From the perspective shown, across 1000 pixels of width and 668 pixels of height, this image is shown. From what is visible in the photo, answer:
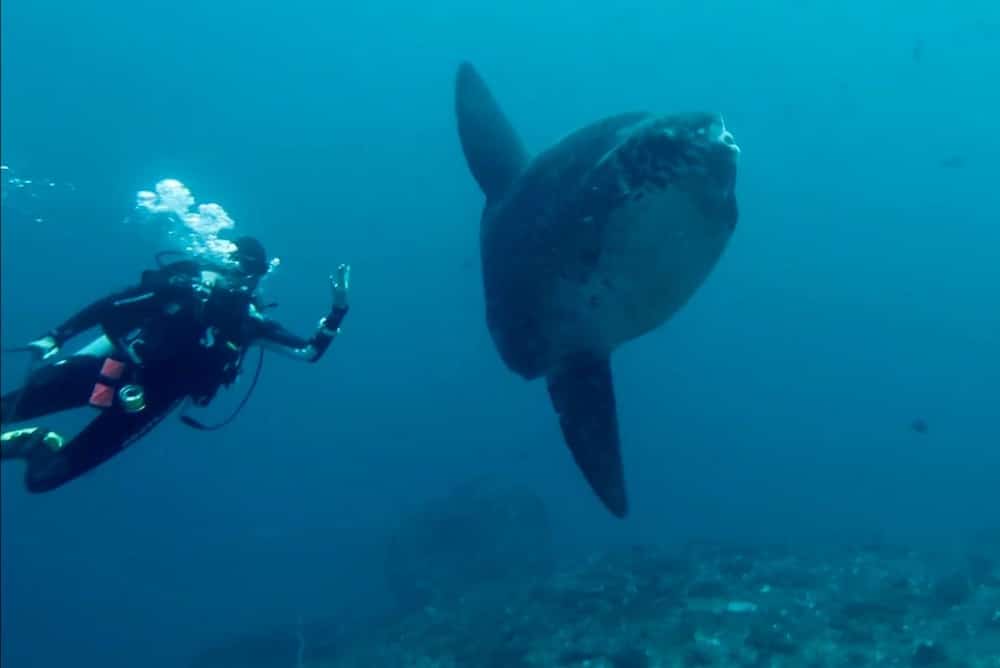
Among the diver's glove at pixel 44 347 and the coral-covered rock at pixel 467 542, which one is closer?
the diver's glove at pixel 44 347

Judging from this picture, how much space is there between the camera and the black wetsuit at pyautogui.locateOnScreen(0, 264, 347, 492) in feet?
20.6

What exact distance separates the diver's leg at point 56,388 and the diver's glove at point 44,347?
0.21 metres

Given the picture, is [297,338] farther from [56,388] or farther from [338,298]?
[56,388]

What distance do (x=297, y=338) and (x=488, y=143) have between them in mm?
2880

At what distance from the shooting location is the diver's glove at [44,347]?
6.80 m

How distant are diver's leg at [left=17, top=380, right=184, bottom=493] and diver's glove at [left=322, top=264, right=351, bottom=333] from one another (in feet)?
6.64

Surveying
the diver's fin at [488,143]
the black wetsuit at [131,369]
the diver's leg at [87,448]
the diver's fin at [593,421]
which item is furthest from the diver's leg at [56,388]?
the diver's fin at [593,421]

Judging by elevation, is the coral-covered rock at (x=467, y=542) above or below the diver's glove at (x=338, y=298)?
below

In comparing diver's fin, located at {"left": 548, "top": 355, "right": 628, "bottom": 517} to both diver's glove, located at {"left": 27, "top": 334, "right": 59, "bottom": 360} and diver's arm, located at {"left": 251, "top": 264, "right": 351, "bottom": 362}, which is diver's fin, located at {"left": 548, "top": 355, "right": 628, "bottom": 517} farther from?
diver's glove, located at {"left": 27, "top": 334, "right": 59, "bottom": 360}

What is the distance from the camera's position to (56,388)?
6566mm

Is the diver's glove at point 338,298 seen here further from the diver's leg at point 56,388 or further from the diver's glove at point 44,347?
the diver's glove at point 44,347

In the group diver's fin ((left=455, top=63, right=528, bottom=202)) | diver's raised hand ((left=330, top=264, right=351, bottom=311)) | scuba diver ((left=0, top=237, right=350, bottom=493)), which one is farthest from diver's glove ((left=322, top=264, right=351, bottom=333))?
diver's fin ((left=455, top=63, right=528, bottom=202))

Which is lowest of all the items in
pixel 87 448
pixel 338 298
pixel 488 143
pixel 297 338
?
pixel 87 448

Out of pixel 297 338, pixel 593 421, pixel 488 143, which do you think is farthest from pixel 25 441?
pixel 488 143
